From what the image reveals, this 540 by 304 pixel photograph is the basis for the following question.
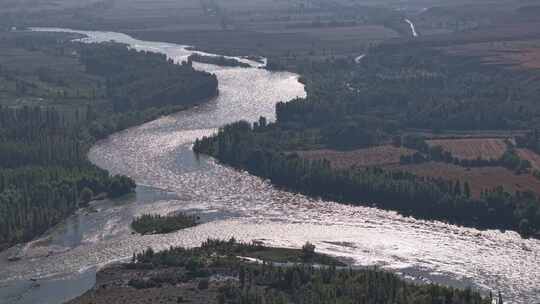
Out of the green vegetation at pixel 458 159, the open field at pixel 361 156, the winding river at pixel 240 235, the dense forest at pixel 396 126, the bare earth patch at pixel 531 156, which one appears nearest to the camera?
the winding river at pixel 240 235

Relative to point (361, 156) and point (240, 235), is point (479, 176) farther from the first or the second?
point (240, 235)

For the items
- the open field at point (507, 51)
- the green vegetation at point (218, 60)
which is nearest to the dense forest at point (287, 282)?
the open field at point (507, 51)

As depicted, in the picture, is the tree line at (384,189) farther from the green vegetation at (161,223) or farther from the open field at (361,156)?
the green vegetation at (161,223)

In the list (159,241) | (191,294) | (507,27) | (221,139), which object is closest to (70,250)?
(159,241)

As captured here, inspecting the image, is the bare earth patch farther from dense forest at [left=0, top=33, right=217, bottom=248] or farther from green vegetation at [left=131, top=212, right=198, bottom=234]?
→ dense forest at [left=0, top=33, right=217, bottom=248]

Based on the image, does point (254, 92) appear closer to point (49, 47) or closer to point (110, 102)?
A: point (110, 102)
